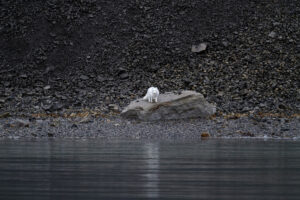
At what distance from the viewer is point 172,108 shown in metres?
28.1

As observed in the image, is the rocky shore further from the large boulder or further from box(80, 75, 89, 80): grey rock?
the large boulder

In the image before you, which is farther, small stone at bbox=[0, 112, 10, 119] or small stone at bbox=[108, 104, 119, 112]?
small stone at bbox=[108, 104, 119, 112]

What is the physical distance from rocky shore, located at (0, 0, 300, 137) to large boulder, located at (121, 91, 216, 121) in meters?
2.02

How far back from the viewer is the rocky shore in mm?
35031

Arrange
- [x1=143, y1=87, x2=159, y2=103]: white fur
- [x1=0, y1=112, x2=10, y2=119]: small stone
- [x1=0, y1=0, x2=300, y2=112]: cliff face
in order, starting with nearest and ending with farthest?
[x1=143, y1=87, x2=159, y2=103]: white fur < [x1=0, y1=112, x2=10, y2=119]: small stone < [x1=0, y1=0, x2=300, y2=112]: cliff face

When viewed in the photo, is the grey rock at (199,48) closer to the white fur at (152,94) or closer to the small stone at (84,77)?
the small stone at (84,77)

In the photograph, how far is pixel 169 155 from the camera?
13.4 m

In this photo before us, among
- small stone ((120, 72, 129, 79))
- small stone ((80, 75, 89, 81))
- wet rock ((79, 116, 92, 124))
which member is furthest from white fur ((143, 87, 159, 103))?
small stone ((80, 75, 89, 81))

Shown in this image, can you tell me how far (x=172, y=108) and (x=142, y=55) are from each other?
15.6 meters

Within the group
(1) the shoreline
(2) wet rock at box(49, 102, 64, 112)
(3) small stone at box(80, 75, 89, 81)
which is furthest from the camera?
(3) small stone at box(80, 75, 89, 81)

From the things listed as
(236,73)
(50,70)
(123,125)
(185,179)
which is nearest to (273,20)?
(236,73)

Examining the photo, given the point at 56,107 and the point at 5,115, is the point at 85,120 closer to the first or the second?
the point at 56,107

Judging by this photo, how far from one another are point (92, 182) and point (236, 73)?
3173 centimetres

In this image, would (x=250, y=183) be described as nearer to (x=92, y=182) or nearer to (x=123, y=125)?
(x=92, y=182)
